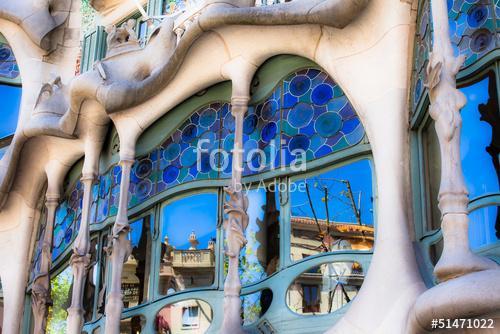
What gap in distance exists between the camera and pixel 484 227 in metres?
7.30

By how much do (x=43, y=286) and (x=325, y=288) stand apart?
15.9 ft

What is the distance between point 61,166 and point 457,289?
7.52m

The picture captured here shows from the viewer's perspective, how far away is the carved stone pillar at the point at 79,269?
426 inches

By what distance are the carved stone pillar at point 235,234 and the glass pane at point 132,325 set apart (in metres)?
1.68

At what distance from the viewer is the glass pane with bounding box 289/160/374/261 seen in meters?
8.87

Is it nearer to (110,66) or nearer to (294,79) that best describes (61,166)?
(110,66)

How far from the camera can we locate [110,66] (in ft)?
37.0

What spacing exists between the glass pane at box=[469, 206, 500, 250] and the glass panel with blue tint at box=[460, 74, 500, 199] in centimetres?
17

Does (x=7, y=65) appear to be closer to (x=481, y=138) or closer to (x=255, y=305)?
(x=255, y=305)

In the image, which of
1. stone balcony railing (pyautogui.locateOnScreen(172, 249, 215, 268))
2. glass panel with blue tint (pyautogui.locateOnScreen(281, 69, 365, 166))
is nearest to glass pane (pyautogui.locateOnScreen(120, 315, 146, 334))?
stone balcony railing (pyautogui.locateOnScreen(172, 249, 215, 268))

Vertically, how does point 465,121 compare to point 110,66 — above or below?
below

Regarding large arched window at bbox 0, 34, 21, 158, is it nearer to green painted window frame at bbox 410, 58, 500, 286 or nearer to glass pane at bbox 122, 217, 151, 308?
glass pane at bbox 122, 217, 151, 308

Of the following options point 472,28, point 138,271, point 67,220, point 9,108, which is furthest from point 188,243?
point 9,108

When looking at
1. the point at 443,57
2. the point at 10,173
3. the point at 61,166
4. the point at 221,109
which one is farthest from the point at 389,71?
the point at 10,173
